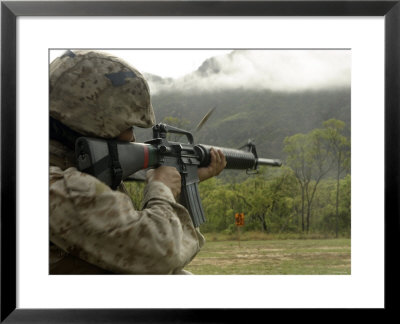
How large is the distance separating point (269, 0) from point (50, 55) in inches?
43.1

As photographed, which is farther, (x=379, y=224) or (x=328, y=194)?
(x=328, y=194)

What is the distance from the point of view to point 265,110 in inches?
93.5

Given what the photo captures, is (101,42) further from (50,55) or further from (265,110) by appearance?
(265,110)

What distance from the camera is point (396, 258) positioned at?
1.99 metres

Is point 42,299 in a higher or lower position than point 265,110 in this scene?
lower

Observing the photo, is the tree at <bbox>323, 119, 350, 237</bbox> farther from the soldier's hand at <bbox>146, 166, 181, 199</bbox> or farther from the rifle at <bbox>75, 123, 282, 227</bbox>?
the soldier's hand at <bbox>146, 166, 181, 199</bbox>

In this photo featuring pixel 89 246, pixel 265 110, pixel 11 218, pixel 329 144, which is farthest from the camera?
pixel 265 110

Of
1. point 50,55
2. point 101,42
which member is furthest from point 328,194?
point 50,55

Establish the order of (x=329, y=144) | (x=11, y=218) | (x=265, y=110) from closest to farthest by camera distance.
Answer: (x=11, y=218)
(x=329, y=144)
(x=265, y=110)

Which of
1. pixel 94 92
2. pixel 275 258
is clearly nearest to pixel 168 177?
pixel 94 92

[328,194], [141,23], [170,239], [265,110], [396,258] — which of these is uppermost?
[141,23]

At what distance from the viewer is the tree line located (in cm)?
216

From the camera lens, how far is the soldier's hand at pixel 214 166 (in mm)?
2539

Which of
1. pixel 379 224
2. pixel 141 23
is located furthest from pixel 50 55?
pixel 379 224
